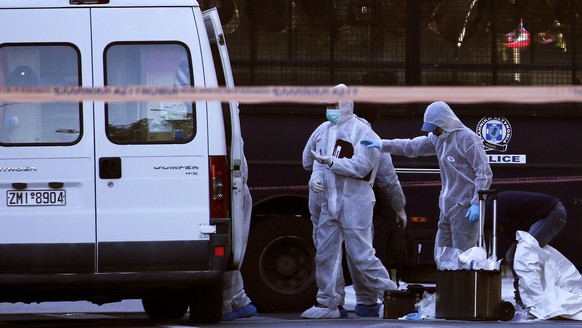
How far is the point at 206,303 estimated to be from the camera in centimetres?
1026

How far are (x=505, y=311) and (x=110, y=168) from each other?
314cm

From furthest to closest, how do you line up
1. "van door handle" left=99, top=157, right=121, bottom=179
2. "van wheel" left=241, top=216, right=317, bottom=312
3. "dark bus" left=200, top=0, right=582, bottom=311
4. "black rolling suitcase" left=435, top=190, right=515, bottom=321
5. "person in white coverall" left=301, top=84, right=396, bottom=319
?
1. "dark bus" left=200, top=0, right=582, bottom=311
2. "van wheel" left=241, top=216, right=317, bottom=312
3. "person in white coverall" left=301, top=84, right=396, bottom=319
4. "black rolling suitcase" left=435, top=190, right=515, bottom=321
5. "van door handle" left=99, top=157, right=121, bottom=179

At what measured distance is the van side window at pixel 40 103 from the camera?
9641 mm

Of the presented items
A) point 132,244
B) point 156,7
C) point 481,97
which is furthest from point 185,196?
point 481,97

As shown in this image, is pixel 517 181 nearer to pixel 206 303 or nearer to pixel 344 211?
pixel 344 211

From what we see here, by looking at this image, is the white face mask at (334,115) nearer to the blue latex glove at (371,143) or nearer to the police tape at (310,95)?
the blue latex glove at (371,143)

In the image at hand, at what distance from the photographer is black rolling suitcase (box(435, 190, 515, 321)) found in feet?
35.3

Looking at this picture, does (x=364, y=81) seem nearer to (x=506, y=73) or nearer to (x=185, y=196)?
(x=506, y=73)

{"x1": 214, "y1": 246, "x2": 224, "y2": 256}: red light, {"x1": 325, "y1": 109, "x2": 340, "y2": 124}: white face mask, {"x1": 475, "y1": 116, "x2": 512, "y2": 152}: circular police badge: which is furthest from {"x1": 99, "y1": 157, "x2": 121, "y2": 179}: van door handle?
{"x1": 475, "y1": 116, "x2": 512, "y2": 152}: circular police badge

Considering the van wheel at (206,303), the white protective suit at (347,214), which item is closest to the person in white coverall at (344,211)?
the white protective suit at (347,214)

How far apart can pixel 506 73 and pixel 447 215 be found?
1.52m

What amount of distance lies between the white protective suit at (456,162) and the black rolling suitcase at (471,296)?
69 cm

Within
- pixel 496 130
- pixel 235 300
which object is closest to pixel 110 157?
A: pixel 235 300

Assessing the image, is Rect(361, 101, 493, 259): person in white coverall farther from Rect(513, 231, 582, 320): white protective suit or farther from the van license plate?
the van license plate
